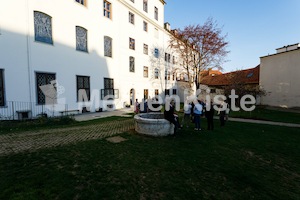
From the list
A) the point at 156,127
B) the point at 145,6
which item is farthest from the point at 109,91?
the point at 145,6

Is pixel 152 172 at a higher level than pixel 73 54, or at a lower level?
lower

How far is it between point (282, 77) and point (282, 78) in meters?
0.15

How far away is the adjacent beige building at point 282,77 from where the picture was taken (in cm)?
2067

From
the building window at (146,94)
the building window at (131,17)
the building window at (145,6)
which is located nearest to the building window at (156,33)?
the building window at (145,6)

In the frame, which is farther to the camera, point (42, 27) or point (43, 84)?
point (43, 84)

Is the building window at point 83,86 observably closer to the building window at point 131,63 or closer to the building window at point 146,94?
the building window at point 131,63

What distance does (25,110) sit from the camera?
11.6 meters

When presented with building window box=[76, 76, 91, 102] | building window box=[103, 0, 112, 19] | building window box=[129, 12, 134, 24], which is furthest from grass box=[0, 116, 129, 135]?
building window box=[129, 12, 134, 24]

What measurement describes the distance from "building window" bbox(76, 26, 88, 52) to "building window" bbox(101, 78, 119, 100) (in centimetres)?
404

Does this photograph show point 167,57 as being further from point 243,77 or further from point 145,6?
point 243,77

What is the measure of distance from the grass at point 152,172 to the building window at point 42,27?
10.7 metres

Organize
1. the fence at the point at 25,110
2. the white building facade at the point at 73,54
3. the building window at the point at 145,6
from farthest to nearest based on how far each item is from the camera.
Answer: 1. the building window at the point at 145,6
2. the white building facade at the point at 73,54
3. the fence at the point at 25,110

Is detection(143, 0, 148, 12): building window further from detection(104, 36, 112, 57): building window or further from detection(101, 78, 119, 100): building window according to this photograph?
detection(101, 78, 119, 100): building window

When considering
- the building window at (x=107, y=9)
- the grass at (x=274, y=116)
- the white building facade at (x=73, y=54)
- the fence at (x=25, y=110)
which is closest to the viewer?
the fence at (x=25, y=110)
